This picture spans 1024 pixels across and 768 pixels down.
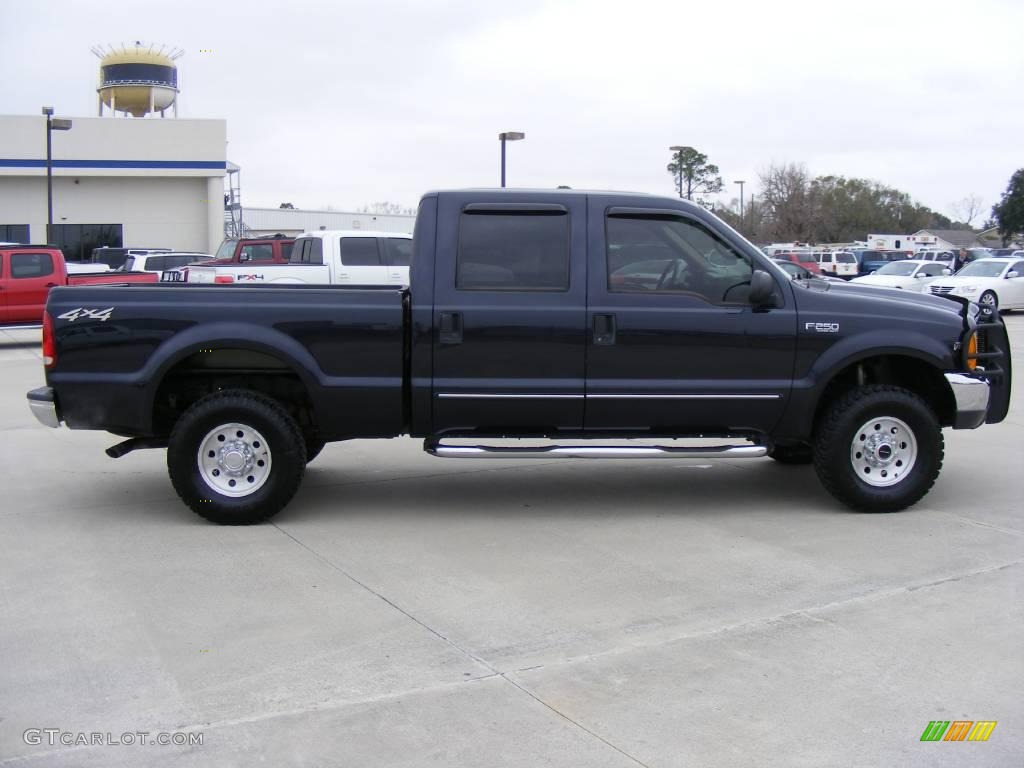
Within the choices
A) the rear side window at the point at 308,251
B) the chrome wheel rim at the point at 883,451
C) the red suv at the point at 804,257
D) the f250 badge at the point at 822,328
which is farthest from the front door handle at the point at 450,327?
the red suv at the point at 804,257

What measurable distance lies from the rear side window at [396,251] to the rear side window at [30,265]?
5.98 metres

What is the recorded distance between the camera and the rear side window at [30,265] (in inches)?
754

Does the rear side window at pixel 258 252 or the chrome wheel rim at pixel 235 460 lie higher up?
the rear side window at pixel 258 252

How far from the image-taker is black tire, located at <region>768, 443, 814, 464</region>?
28.5 ft

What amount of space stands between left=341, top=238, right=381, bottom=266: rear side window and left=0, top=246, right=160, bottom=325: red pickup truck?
138 inches

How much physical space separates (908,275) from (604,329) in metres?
26.5

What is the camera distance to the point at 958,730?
4.12 metres

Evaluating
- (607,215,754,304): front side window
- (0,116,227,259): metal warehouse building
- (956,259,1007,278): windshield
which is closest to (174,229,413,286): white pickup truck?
(607,215,754,304): front side window

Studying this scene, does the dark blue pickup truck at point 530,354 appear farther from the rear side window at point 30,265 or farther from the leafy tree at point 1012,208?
the leafy tree at point 1012,208

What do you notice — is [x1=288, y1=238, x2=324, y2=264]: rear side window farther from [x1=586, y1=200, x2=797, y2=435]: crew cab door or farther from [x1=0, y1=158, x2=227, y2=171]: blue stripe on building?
[x1=0, y1=158, x2=227, y2=171]: blue stripe on building

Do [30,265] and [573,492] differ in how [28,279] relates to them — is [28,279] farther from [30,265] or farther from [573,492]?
[573,492]

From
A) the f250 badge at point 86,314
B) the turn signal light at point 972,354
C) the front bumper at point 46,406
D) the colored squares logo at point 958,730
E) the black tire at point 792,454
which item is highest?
the f250 badge at point 86,314

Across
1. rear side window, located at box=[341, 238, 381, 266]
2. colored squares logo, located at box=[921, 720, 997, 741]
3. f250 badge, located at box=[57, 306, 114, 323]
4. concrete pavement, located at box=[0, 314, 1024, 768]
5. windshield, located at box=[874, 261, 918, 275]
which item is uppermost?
windshield, located at box=[874, 261, 918, 275]

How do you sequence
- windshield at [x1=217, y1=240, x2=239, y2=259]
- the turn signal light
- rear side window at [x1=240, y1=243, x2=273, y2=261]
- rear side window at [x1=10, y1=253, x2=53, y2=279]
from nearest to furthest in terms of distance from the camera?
the turn signal light, rear side window at [x1=10, y1=253, x2=53, y2=279], rear side window at [x1=240, y1=243, x2=273, y2=261], windshield at [x1=217, y1=240, x2=239, y2=259]
